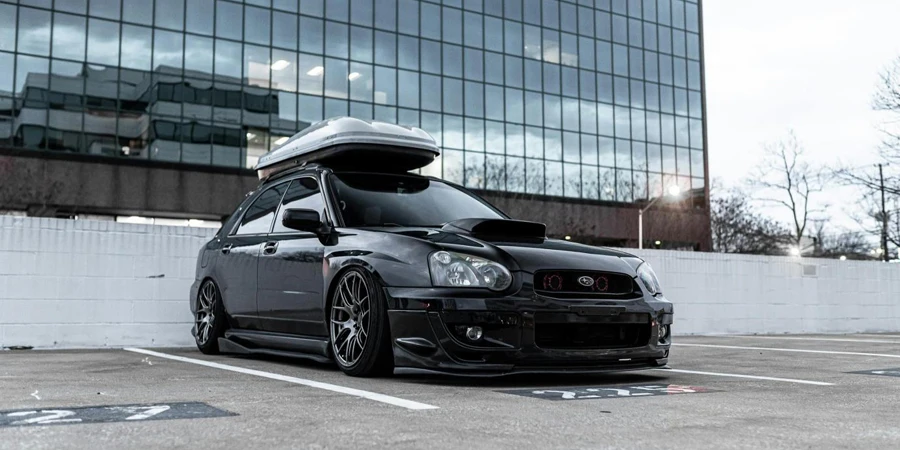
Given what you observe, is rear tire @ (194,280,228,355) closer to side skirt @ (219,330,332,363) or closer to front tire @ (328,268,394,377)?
side skirt @ (219,330,332,363)

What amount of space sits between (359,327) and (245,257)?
214 cm

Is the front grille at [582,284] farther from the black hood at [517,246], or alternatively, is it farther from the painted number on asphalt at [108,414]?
the painted number on asphalt at [108,414]

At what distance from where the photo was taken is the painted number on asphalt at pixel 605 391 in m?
4.75

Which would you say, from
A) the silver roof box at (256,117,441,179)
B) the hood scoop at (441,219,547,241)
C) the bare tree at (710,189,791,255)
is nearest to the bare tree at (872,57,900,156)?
Answer: the bare tree at (710,189,791,255)

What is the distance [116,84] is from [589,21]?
24642mm

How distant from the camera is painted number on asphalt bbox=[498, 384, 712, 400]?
4.75 m

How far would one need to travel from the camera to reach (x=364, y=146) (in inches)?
285

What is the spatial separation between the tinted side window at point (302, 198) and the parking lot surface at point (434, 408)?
118 cm

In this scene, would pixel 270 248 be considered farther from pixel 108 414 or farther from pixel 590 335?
pixel 108 414

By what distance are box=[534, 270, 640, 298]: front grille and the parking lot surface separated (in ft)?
1.84

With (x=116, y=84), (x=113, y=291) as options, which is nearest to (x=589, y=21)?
(x=116, y=84)

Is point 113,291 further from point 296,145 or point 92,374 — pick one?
point 92,374

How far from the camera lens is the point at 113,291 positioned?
995 cm

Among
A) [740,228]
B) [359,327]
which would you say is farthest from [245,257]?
[740,228]
